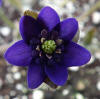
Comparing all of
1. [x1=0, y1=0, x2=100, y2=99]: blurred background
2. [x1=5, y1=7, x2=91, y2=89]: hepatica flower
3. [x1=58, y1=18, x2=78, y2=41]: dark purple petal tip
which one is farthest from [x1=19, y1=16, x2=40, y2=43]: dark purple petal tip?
[x1=0, y1=0, x2=100, y2=99]: blurred background

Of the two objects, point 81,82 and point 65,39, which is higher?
point 65,39

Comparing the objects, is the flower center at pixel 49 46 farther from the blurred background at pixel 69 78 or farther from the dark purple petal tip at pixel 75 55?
the blurred background at pixel 69 78

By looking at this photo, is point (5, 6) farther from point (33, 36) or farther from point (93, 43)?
point (33, 36)

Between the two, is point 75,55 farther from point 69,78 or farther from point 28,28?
point 69,78

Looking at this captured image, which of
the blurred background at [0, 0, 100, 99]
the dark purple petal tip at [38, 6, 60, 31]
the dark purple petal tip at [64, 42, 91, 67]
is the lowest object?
the blurred background at [0, 0, 100, 99]

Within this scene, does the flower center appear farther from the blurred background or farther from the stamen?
the blurred background

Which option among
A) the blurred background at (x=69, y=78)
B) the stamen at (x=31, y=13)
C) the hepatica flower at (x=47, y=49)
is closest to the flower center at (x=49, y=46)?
the hepatica flower at (x=47, y=49)

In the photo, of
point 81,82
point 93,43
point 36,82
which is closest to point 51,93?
point 81,82
